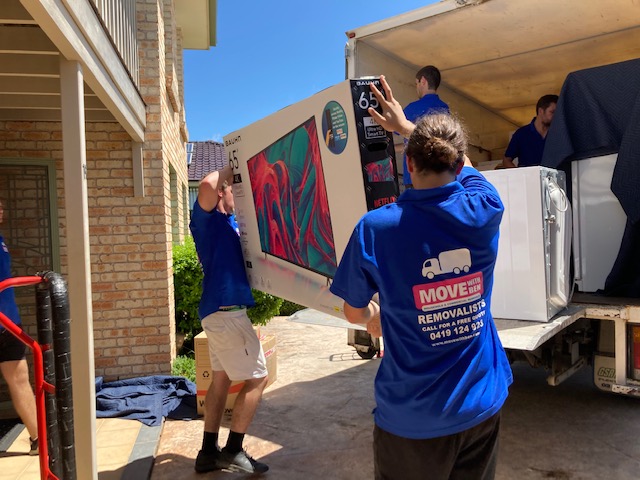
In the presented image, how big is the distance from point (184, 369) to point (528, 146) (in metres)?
4.12

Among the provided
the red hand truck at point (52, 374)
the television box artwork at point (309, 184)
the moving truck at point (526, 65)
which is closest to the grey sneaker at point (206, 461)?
the television box artwork at point (309, 184)

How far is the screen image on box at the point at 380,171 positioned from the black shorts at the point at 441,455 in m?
1.05

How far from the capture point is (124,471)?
3703 millimetres

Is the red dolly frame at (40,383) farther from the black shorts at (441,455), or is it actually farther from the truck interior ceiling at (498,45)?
the truck interior ceiling at (498,45)

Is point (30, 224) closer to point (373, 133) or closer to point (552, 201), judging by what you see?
point (373, 133)

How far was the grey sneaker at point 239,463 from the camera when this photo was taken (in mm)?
3531

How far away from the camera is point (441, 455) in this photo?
5.97 ft

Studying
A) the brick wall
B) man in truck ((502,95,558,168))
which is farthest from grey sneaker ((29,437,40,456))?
man in truck ((502,95,558,168))

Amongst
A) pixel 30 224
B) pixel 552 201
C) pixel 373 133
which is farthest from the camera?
pixel 30 224

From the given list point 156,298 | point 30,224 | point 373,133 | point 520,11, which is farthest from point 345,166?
point 30,224

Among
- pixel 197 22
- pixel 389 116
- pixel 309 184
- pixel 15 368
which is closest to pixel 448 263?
pixel 389 116

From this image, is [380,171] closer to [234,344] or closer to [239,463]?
[234,344]

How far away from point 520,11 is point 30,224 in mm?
4908

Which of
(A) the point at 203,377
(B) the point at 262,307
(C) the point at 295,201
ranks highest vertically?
(C) the point at 295,201
